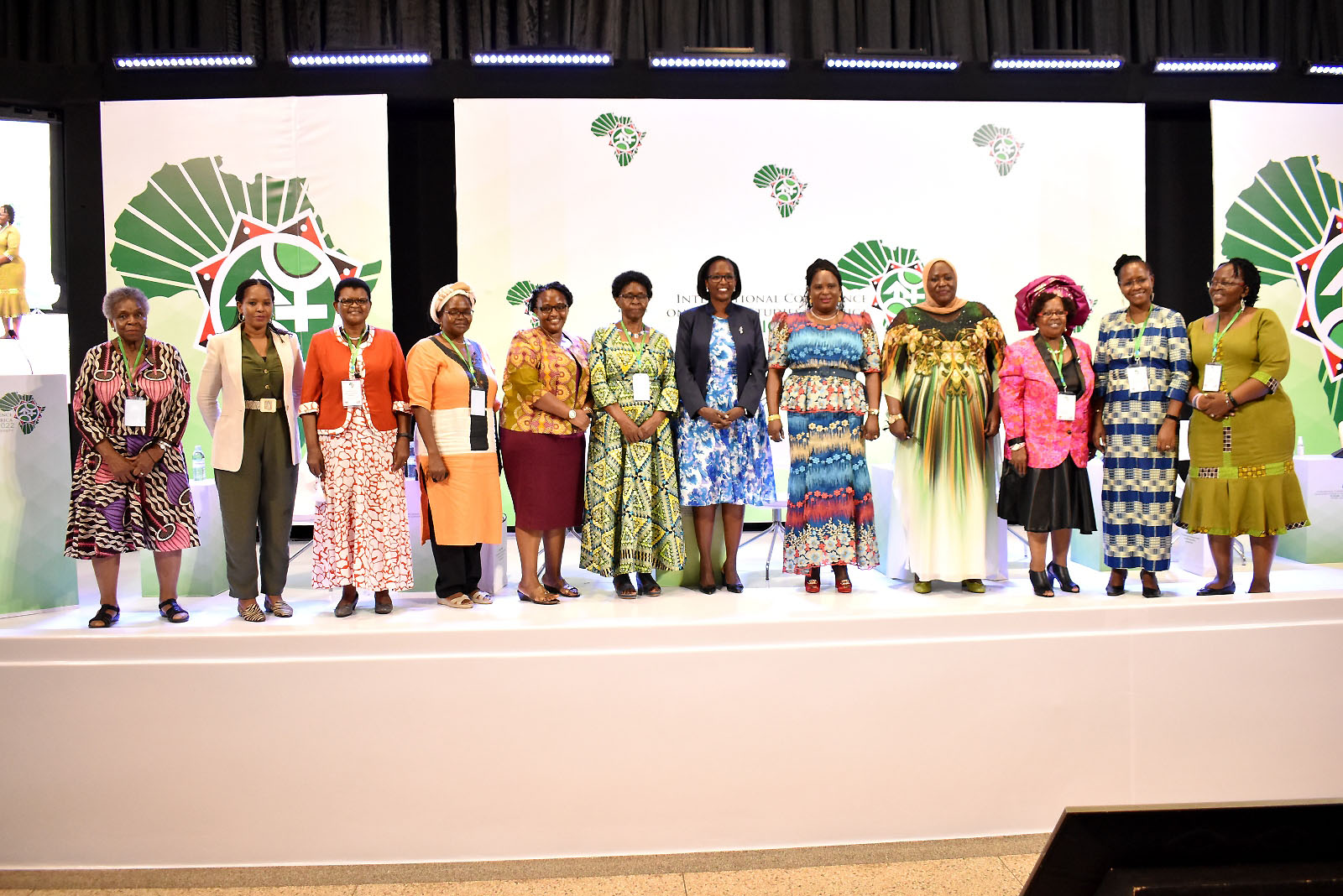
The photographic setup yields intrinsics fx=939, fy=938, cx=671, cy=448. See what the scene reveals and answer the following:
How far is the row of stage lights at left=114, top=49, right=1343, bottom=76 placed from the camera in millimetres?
5750

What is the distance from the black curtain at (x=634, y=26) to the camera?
5.82 m

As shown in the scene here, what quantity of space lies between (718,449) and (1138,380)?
5.26ft

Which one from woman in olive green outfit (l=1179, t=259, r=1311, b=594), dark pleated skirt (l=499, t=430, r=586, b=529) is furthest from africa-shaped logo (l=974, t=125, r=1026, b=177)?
dark pleated skirt (l=499, t=430, r=586, b=529)

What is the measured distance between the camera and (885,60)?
5902mm

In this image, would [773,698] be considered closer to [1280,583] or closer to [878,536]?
[878,536]

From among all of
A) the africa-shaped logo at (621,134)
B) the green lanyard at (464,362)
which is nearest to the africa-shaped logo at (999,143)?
the africa-shaped logo at (621,134)

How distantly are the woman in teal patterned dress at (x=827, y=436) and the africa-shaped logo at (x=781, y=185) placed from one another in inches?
101

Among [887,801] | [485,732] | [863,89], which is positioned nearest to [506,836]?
[485,732]

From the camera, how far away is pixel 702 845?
2994mm

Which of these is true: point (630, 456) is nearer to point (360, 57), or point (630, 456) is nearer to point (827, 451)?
point (827, 451)

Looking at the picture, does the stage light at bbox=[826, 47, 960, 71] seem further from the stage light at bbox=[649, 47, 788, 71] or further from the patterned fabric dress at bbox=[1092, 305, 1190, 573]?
the patterned fabric dress at bbox=[1092, 305, 1190, 573]

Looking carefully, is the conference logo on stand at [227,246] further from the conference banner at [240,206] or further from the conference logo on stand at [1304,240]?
the conference logo on stand at [1304,240]

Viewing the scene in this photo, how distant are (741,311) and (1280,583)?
2464mm

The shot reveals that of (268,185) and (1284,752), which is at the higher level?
(268,185)
